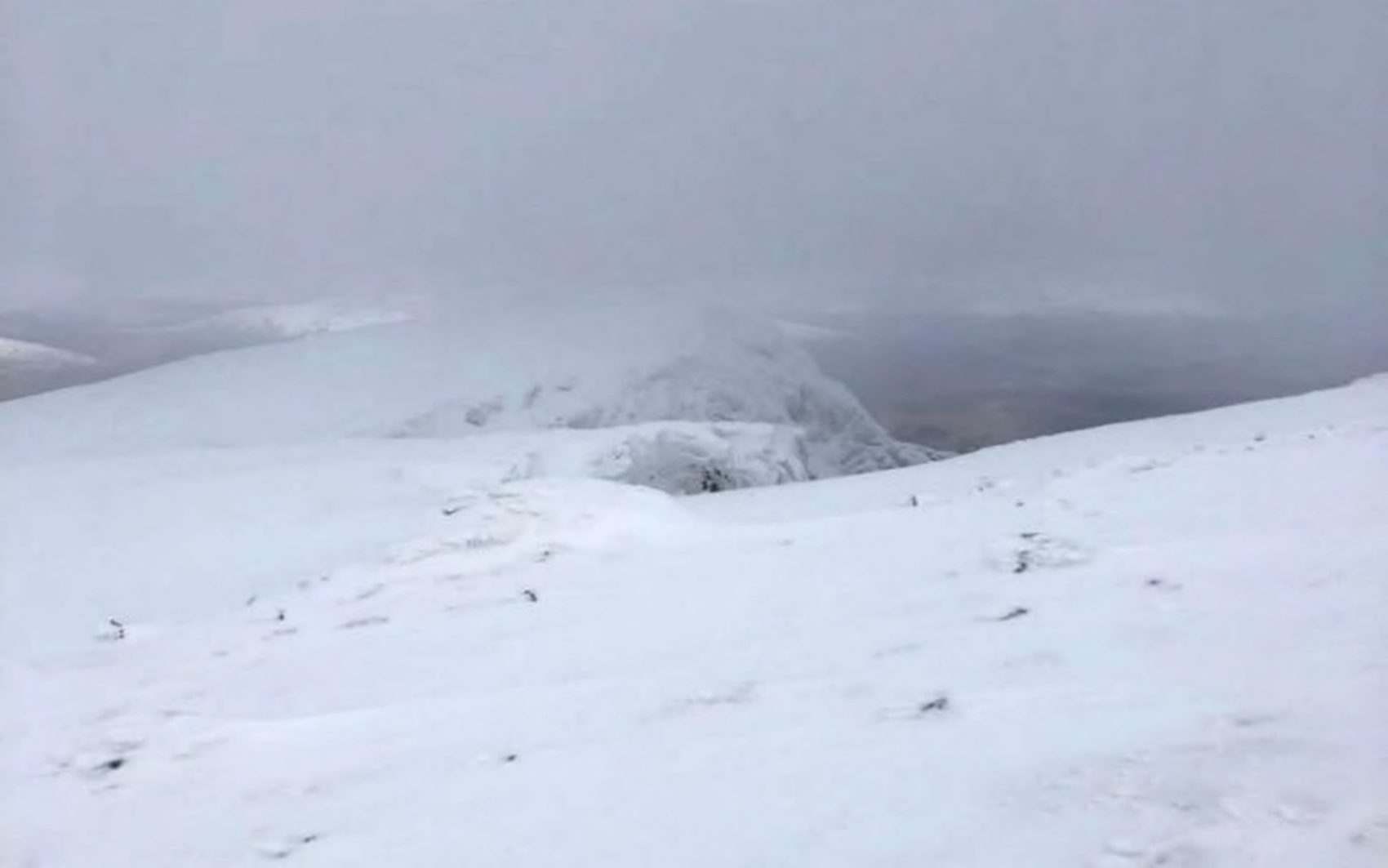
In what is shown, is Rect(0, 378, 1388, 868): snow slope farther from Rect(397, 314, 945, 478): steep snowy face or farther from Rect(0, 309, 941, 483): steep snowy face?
Rect(397, 314, 945, 478): steep snowy face

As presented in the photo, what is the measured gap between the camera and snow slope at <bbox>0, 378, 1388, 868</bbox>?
13.2ft

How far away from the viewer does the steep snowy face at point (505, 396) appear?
101 ft

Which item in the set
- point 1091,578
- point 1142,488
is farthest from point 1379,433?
point 1091,578

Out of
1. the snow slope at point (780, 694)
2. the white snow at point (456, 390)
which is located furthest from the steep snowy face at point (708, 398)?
the snow slope at point (780, 694)

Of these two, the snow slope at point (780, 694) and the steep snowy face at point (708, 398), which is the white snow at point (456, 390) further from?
the snow slope at point (780, 694)

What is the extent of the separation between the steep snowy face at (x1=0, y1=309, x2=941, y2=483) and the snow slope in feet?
54.4

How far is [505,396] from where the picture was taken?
131ft

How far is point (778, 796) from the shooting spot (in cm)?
434

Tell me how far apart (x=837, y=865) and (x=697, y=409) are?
42902mm

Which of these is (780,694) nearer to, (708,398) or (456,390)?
(456,390)

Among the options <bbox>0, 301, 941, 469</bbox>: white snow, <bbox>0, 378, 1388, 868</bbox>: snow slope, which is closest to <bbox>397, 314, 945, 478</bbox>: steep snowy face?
<bbox>0, 301, 941, 469</bbox>: white snow

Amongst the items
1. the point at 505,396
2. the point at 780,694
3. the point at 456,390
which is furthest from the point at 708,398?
the point at 780,694

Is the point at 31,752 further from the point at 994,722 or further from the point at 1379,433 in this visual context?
the point at 1379,433

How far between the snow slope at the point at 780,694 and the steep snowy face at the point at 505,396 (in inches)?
652
